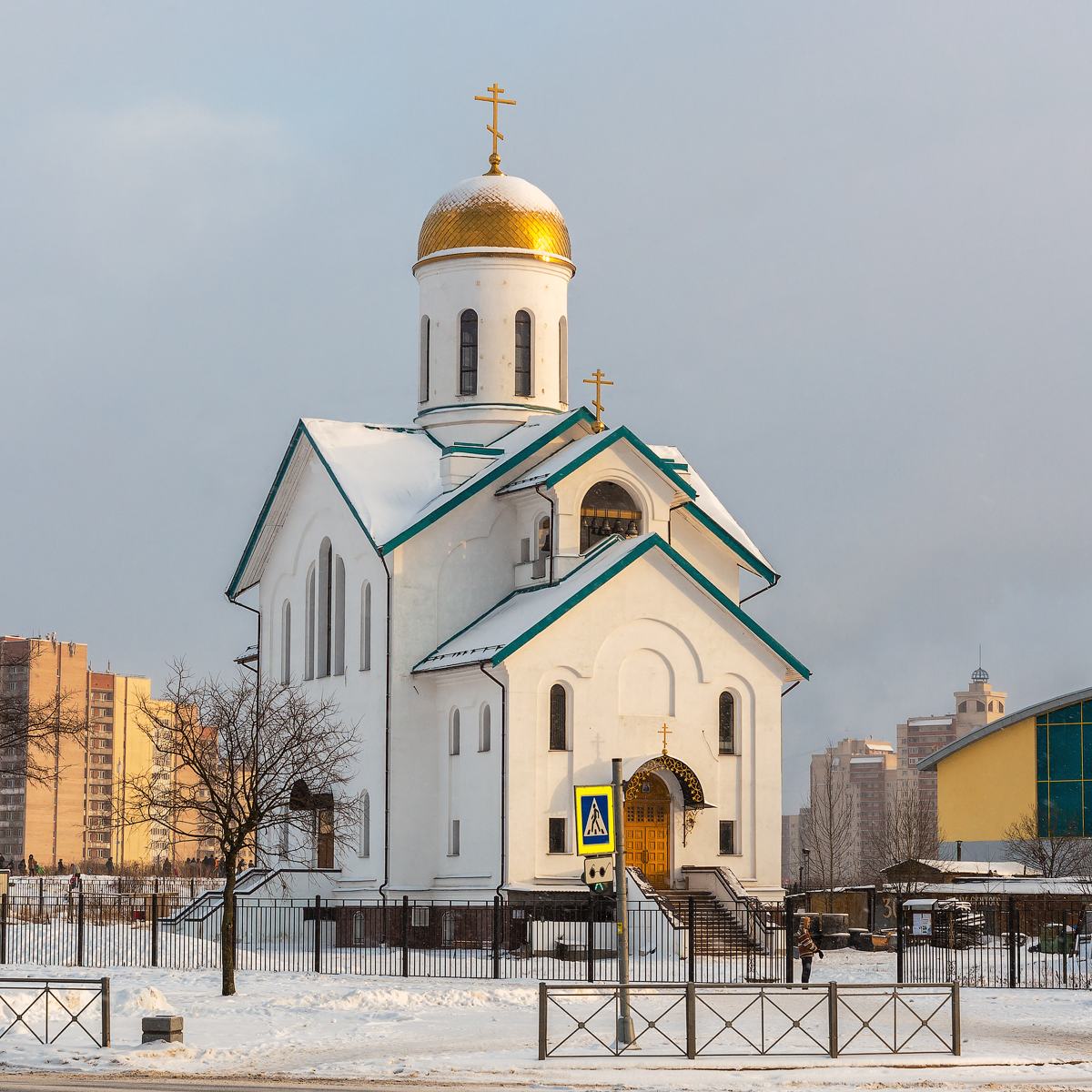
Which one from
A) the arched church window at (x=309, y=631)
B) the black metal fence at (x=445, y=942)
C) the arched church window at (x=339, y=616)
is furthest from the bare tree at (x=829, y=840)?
the arched church window at (x=309, y=631)

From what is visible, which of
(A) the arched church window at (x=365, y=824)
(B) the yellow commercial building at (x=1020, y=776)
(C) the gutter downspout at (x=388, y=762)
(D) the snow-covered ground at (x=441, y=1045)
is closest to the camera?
(D) the snow-covered ground at (x=441, y=1045)

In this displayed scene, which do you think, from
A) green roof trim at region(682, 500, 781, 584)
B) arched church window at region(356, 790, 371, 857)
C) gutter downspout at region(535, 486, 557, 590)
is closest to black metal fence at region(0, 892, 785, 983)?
arched church window at region(356, 790, 371, 857)

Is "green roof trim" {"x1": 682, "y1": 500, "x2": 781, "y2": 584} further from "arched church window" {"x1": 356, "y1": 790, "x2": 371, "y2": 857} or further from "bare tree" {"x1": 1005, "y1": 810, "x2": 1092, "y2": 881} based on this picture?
"bare tree" {"x1": 1005, "y1": 810, "x2": 1092, "y2": 881}

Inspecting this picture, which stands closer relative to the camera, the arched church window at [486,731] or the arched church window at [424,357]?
the arched church window at [486,731]

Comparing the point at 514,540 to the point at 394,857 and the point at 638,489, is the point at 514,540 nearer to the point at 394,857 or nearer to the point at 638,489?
the point at 638,489

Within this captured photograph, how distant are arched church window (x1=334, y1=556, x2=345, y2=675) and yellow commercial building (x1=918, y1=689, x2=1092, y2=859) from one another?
27229 millimetres

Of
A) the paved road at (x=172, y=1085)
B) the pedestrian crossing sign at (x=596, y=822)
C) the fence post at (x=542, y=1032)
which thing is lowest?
the paved road at (x=172, y=1085)

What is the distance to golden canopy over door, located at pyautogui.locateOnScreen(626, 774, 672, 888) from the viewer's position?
3619 cm

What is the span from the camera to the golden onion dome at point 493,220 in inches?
1692

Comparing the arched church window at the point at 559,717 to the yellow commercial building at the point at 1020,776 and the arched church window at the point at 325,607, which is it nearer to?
the arched church window at the point at 325,607

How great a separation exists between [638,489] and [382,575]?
6025 mm

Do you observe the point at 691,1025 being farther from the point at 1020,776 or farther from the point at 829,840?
the point at 1020,776

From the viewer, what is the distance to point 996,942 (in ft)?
124

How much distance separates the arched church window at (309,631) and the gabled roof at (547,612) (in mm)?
4997
